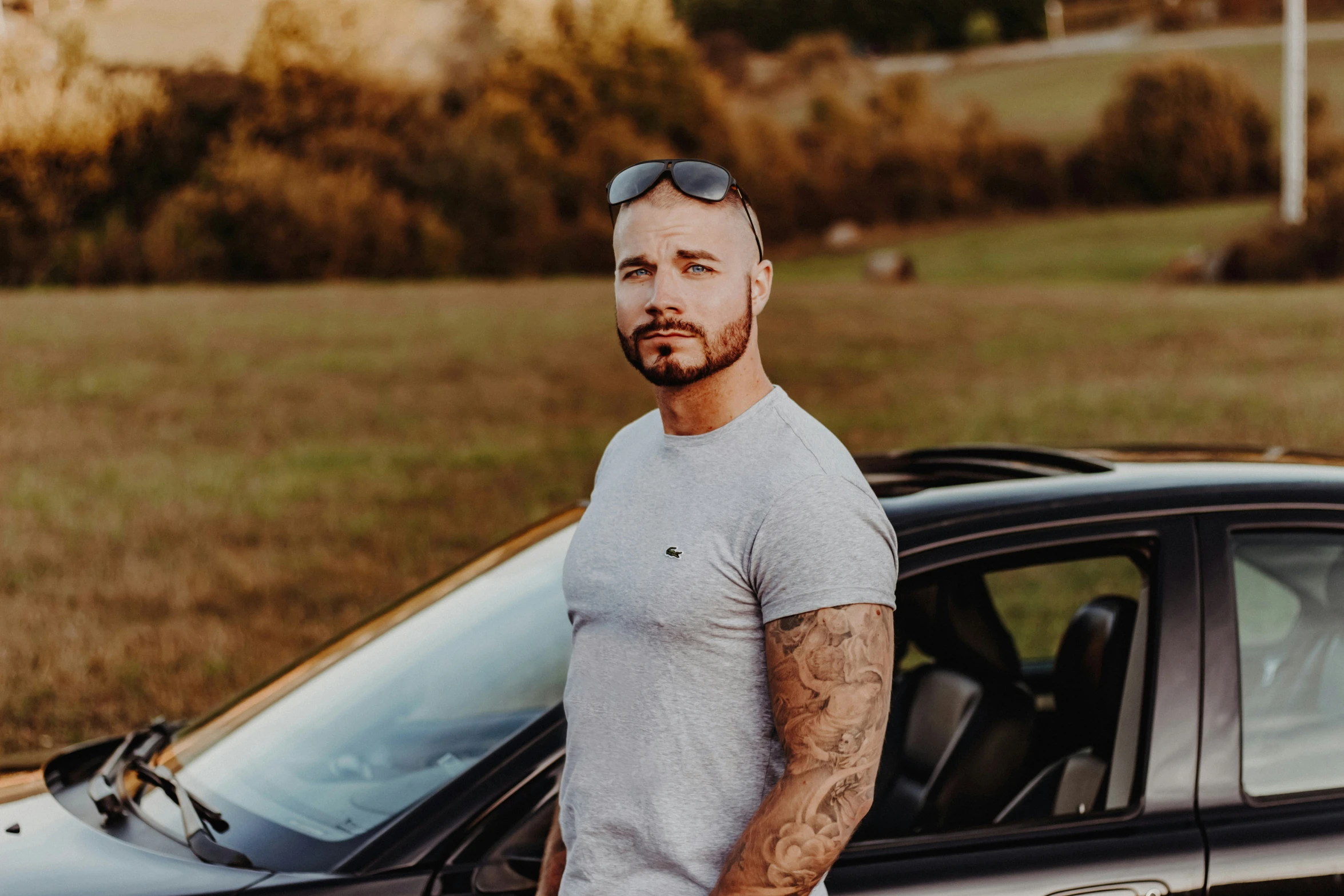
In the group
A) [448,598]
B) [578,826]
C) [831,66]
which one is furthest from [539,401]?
[831,66]

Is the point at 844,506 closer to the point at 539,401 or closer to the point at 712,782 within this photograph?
the point at 712,782

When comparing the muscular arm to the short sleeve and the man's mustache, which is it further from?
the man's mustache

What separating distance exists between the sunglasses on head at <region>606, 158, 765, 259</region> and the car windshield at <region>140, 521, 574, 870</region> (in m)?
1.03

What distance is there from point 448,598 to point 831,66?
5602 centimetres

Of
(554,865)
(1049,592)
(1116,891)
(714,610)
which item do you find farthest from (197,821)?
(1049,592)

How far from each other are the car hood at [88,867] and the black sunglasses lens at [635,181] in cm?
121

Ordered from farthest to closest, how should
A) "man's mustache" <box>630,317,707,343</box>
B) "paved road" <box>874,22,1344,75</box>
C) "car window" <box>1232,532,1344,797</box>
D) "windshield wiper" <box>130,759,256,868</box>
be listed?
"paved road" <box>874,22,1344,75</box>, "car window" <box>1232,532,1344,797</box>, "windshield wiper" <box>130,759,256,868</box>, "man's mustache" <box>630,317,707,343</box>

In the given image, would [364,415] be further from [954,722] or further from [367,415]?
[954,722]

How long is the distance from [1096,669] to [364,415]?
41.3 feet

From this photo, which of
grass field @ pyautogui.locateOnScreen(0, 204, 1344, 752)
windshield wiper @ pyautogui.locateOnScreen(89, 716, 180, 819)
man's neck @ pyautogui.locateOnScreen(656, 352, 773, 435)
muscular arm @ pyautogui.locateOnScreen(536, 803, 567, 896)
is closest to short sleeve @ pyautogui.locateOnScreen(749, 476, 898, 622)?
man's neck @ pyautogui.locateOnScreen(656, 352, 773, 435)

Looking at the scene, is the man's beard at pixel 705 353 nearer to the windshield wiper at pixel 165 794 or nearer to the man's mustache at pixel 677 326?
the man's mustache at pixel 677 326

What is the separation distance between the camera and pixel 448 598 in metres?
2.99

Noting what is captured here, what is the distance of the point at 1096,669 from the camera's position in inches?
110

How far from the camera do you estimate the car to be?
2205 mm
